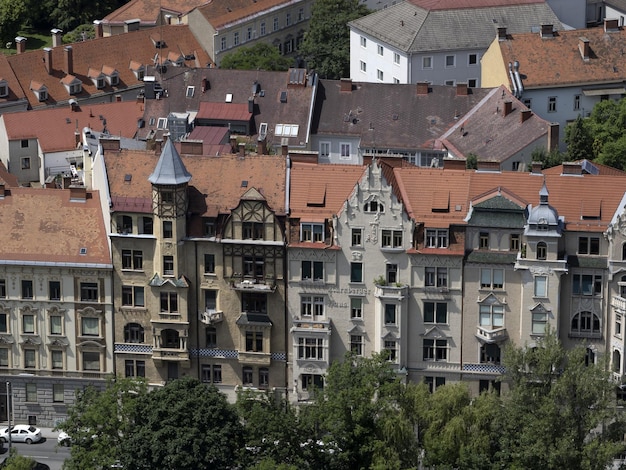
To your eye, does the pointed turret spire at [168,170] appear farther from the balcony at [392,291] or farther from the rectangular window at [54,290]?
the balcony at [392,291]

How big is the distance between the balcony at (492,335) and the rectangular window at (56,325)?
34.1 meters

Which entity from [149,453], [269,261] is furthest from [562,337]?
[149,453]

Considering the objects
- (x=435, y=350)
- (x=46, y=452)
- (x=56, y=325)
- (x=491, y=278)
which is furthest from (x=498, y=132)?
(x=46, y=452)

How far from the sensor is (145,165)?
16612 cm

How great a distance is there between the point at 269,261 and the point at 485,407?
22.5m

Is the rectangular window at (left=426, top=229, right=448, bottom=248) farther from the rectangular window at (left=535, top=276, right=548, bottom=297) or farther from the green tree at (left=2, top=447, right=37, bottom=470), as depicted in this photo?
the green tree at (left=2, top=447, right=37, bottom=470)

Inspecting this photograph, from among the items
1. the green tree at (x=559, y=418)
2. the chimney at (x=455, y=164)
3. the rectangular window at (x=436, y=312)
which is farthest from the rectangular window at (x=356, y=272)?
the green tree at (x=559, y=418)

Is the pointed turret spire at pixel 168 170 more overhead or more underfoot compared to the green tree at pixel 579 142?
more underfoot

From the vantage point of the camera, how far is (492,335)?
161 m

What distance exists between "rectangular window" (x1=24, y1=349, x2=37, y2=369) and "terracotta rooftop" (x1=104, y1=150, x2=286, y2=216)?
14.2 m

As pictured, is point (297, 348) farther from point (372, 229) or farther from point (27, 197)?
point (27, 197)

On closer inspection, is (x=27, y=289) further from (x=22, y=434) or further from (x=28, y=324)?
(x=22, y=434)

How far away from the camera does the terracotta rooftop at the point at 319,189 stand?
534 ft

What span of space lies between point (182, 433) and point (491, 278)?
2793cm
